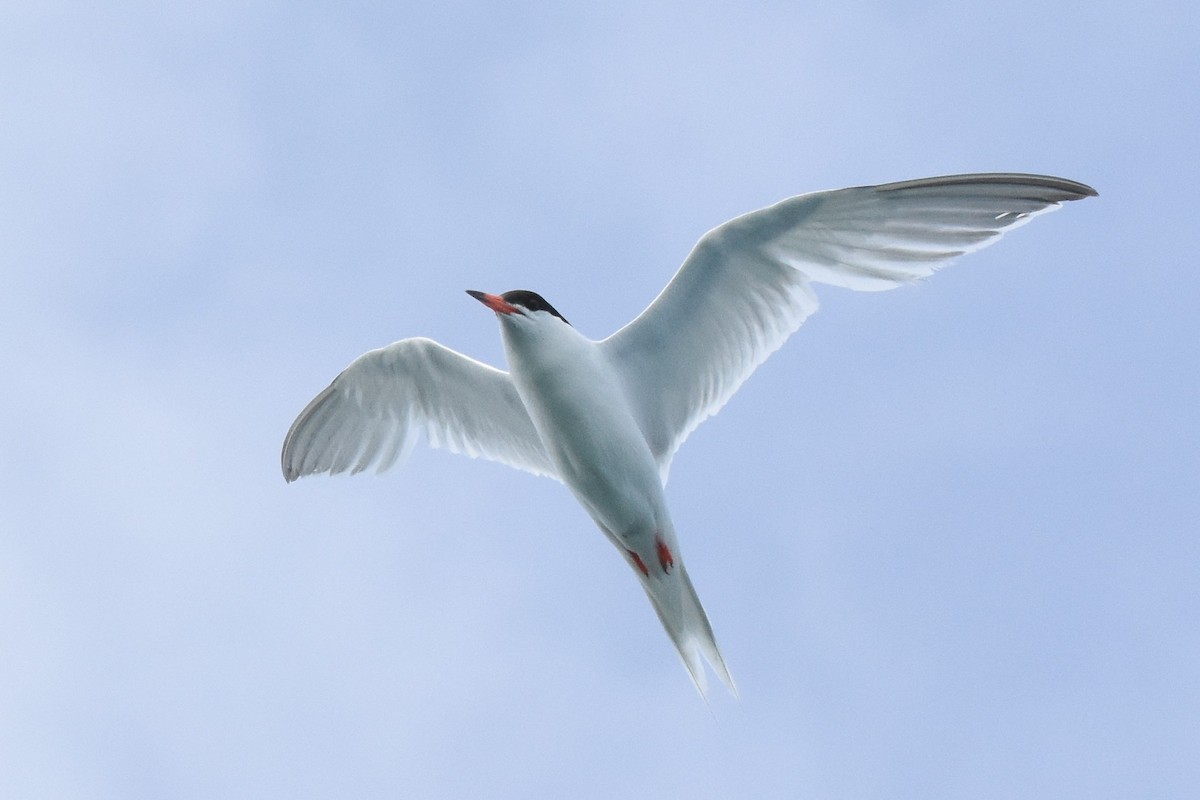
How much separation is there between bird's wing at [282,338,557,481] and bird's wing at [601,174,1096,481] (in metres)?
1.09

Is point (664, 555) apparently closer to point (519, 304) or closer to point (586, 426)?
point (586, 426)

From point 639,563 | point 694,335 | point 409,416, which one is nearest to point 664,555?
point 639,563

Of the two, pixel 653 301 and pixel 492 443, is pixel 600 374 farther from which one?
pixel 492 443

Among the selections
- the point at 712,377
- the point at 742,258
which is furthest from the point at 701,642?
the point at 742,258

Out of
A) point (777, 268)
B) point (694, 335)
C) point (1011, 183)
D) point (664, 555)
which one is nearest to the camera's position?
point (1011, 183)

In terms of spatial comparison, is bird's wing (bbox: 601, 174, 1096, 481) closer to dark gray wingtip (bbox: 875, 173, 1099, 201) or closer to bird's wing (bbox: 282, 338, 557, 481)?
dark gray wingtip (bbox: 875, 173, 1099, 201)

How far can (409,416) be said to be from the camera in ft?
33.4

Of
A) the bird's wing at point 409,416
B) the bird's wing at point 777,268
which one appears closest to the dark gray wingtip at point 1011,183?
the bird's wing at point 777,268

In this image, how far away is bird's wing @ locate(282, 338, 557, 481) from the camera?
980cm

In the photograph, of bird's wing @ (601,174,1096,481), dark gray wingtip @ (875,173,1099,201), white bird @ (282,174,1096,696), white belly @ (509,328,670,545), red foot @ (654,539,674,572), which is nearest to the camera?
dark gray wingtip @ (875,173,1099,201)

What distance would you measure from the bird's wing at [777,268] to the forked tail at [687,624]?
767mm

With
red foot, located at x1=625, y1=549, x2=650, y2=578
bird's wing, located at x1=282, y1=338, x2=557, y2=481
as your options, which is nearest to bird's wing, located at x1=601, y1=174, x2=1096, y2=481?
red foot, located at x1=625, y1=549, x2=650, y2=578

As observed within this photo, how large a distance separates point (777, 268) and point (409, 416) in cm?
287

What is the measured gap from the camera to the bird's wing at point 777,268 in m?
8.34
